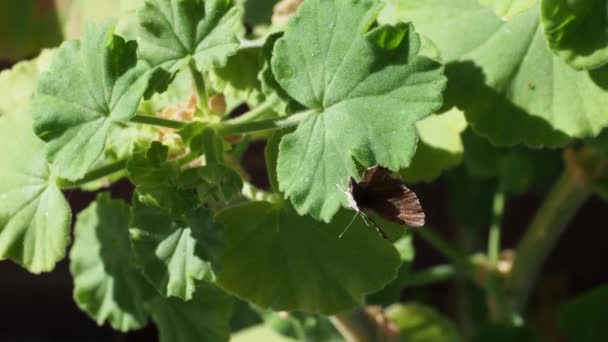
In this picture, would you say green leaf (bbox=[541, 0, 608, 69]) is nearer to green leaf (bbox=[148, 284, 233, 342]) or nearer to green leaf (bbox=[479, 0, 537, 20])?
green leaf (bbox=[479, 0, 537, 20])

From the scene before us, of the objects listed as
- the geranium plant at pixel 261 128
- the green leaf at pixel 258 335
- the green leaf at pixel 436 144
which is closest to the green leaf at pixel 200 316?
the geranium plant at pixel 261 128

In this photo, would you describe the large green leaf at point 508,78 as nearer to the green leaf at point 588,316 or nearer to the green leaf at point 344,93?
the green leaf at point 344,93

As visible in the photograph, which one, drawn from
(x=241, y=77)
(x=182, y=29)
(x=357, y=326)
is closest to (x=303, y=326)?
(x=357, y=326)

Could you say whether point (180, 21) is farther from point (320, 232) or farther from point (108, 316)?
point (108, 316)

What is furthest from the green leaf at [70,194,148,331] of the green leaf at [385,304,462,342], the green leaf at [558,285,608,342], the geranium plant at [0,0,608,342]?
the green leaf at [558,285,608,342]

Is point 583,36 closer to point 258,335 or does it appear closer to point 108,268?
point 108,268

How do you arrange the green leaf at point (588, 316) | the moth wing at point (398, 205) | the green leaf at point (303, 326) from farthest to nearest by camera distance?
the green leaf at point (588, 316), the green leaf at point (303, 326), the moth wing at point (398, 205)
